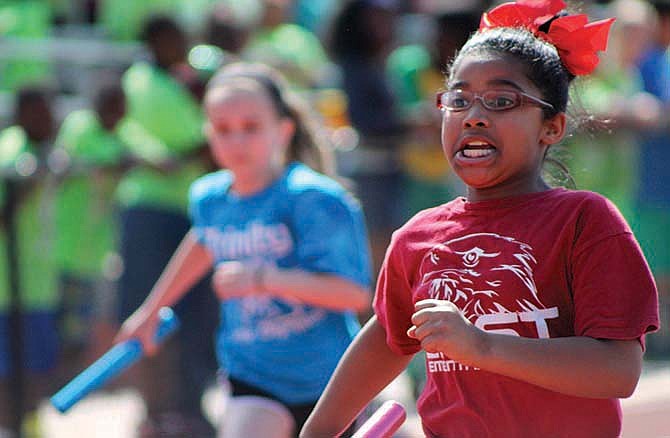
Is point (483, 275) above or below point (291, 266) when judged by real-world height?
above

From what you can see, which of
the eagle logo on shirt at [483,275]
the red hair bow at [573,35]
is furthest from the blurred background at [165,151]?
the eagle logo on shirt at [483,275]

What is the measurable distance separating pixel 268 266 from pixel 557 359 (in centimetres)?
189

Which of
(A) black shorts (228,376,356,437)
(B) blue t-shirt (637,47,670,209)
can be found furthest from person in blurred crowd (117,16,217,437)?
(B) blue t-shirt (637,47,670,209)

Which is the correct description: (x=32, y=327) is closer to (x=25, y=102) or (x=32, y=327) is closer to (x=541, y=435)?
(x=25, y=102)

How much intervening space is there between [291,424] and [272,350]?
0.25 m

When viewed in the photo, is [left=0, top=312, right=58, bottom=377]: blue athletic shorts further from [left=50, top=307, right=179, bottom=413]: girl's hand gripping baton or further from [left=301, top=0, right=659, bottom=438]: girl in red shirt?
[left=301, top=0, right=659, bottom=438]: girl in red shirt

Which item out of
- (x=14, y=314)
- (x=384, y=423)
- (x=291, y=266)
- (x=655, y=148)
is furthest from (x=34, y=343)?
(x=384, y=423)

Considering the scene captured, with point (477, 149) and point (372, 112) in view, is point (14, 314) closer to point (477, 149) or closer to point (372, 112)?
point (372, 112)

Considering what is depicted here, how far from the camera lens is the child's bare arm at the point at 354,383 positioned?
3008 mm

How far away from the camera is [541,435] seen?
2.69 metres

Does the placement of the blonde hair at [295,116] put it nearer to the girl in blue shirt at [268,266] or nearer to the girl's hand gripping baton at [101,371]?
the girl in blue shirt at [268,266]

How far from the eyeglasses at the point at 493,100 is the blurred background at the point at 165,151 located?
10.2 ft

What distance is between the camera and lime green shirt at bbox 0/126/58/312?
6.43m

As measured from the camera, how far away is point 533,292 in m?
2.71
